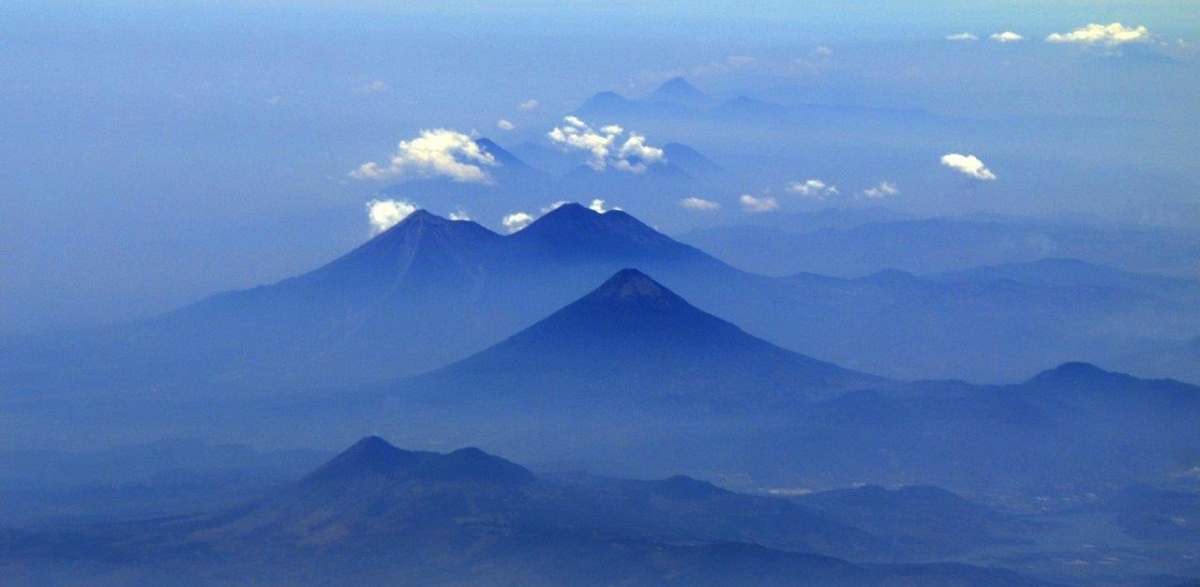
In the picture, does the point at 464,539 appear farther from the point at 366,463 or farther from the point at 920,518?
the point at 920,518

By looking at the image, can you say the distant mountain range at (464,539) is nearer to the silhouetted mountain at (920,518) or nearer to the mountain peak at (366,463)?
the mountain peak at (366,463)

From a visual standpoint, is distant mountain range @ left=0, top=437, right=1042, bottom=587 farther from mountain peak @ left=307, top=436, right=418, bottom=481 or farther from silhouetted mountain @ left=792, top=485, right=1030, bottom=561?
silhouetted mountain @ left=792, top=485, right=1030, bottom=561

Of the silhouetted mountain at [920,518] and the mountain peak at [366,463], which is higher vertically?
the mountain peak at [366,463]

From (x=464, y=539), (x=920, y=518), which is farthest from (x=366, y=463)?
(x=920, y=518)

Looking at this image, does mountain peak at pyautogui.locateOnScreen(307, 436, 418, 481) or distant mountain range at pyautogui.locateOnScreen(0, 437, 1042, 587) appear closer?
distant mountain range at pyautogui.locateOnScreen(0, 437, 1042, 587)

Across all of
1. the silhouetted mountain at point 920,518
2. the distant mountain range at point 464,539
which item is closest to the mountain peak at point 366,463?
the distant mountain range at point 464,539

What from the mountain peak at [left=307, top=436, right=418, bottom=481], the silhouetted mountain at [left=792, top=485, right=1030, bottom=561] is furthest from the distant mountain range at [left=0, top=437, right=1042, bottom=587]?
the silhouetted mountain at [left=792, top=485, right=1030, bottom=561]

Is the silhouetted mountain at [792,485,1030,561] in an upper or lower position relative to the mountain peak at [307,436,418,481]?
lower

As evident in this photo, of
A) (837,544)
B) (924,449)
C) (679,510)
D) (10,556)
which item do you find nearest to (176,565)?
(10,556)

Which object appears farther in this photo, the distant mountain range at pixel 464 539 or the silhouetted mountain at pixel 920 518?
the silhouetted mountain at pixel 920 518

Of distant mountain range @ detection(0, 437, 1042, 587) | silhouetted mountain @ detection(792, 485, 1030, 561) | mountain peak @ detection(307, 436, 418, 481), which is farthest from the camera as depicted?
silhouetted mountain @ detection(792, 485, 1030, 561)
